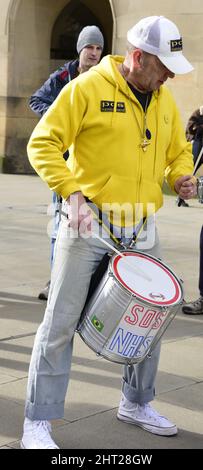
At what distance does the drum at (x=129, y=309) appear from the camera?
3.58 m

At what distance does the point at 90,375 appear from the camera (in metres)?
4.86

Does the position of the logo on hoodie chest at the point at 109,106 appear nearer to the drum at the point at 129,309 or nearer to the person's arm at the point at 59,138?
the person's arm at the point at 59,138

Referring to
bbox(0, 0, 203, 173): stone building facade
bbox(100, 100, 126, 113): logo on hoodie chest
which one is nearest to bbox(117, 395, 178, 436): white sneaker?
bbox(100, 100, 126, 113): logo on hoodie chest

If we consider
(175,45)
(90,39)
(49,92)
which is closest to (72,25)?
(49,92)

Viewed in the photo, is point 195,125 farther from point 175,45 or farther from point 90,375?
point 175,45

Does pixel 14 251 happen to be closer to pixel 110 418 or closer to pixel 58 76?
pixel 58 76

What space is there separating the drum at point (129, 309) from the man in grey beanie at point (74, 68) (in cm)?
251

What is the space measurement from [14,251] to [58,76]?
7.22 feet

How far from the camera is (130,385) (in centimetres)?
416

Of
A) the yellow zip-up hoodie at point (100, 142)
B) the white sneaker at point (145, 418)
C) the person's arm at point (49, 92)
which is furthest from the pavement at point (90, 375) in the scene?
the person's arm at point (49, 92)

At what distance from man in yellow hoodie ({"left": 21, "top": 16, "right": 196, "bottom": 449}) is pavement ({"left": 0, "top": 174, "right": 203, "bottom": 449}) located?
1.07 feet

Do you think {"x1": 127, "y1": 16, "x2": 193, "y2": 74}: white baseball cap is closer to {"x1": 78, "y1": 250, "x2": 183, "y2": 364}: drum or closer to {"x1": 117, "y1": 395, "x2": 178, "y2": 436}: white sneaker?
{"x1": 78, "y1": 250, "x2": 183, "y2": 364}: drum

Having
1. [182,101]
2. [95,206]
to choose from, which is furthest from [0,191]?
[95,206]

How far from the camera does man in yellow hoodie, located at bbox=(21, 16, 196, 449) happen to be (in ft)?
12.2
